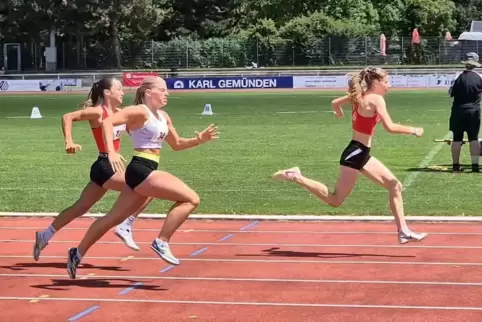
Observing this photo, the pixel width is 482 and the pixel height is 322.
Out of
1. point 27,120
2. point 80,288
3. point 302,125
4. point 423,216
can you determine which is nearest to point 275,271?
point 80,288

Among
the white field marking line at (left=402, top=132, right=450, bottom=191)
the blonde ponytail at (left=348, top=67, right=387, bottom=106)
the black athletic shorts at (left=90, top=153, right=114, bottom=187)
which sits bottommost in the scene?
the white field marking line at (left=402, top=132, right=450, bottom=191)

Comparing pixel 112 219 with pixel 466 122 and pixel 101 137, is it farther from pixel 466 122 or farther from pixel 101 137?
pixel 466 122

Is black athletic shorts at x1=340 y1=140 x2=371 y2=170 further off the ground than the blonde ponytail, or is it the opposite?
the blonde ponytail

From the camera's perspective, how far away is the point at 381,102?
30.5 feet

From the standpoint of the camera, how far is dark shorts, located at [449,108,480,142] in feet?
52.4

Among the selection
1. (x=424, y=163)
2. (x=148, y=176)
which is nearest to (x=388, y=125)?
(x=148, y=176)

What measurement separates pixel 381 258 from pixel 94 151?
1245 centimetres

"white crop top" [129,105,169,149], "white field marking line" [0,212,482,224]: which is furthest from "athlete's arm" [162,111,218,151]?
"white field marking line" [0,212,482,224]

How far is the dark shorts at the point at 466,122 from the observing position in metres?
16.0

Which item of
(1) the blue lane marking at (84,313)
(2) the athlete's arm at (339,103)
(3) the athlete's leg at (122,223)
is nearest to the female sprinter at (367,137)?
(2) the athlete's arm at (339,103)

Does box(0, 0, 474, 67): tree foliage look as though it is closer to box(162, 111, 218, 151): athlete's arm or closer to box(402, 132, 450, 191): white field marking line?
box(402, 132, 450, 191): white field marking line

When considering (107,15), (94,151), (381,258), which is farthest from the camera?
(107,15)

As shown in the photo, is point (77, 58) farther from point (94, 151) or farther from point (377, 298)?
point (377, 298)

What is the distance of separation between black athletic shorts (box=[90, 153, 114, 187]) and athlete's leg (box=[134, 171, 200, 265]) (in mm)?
873
